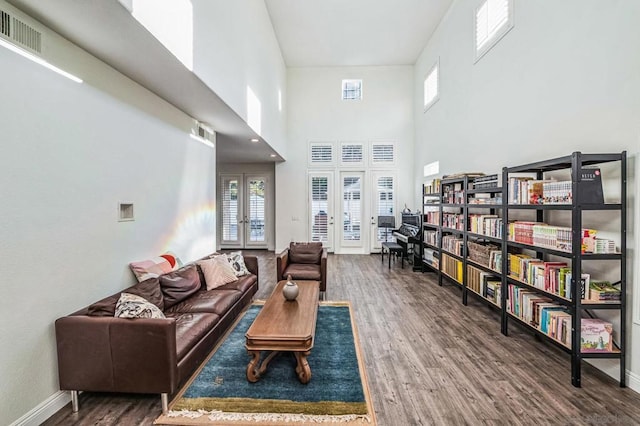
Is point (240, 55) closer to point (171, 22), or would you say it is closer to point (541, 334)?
point (171, 22)

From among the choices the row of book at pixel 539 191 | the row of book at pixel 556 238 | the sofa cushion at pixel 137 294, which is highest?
the row of book at pixel 539 191

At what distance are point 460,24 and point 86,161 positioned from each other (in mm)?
6234

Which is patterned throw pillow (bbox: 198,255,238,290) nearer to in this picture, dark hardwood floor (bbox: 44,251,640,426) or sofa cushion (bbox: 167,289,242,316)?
sofa cushion (bbox: 167,289,242,316)

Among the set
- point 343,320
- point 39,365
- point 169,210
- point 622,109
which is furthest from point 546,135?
point 39,365

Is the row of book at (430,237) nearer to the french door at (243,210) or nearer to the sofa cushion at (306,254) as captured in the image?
the sofa cushion at (306,254)

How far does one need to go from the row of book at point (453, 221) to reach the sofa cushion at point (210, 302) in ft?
11.6

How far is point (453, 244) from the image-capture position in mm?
4773

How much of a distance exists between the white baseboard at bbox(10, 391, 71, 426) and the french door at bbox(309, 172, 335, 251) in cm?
658

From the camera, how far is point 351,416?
1930mm

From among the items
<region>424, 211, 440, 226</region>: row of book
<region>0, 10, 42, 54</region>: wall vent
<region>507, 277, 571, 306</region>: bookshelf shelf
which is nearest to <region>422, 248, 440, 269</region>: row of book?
<region>424, 211, 440, 226</region>: row of book

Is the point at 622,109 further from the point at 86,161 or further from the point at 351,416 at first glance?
the point at 86,161

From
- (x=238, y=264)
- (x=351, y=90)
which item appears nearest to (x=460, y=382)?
(x=238, y=264)

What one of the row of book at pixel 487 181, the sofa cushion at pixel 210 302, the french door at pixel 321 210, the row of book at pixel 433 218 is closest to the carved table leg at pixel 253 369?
the sofa cushion at pixel 210 302

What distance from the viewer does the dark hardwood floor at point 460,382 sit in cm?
197
